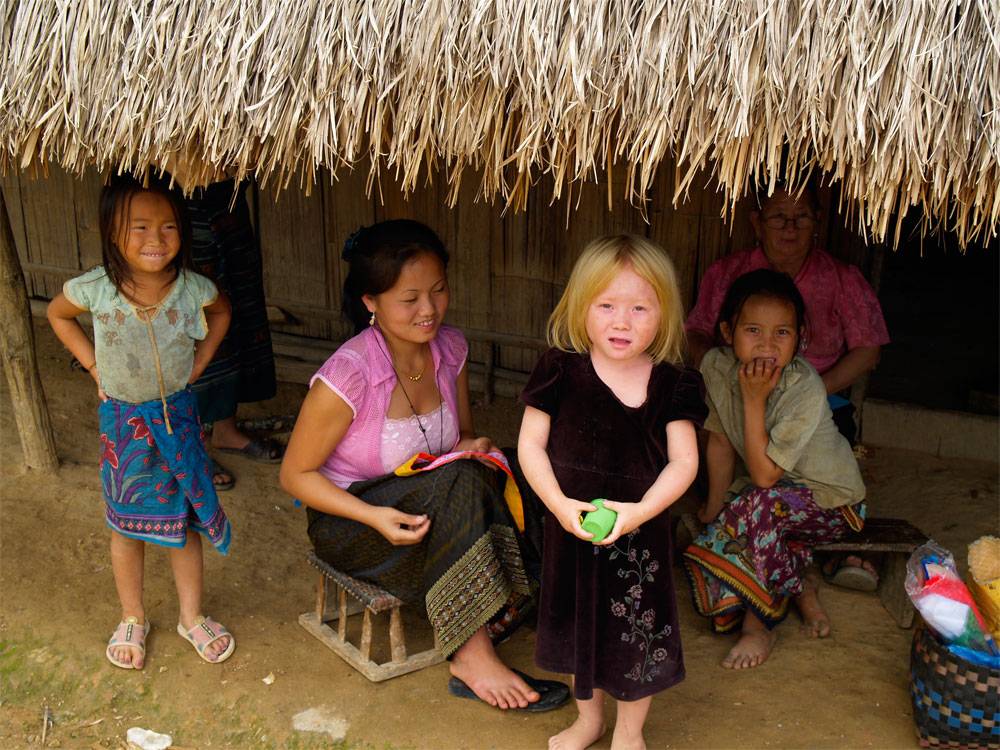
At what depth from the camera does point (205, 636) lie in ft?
10.1

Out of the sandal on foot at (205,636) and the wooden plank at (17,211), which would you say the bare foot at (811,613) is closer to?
the sandal on foot at (205,636)

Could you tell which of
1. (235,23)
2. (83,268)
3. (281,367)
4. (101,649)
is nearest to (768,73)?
(235,23)

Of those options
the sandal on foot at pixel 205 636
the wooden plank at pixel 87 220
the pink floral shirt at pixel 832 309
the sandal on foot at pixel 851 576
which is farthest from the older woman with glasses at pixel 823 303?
the wooden plank at pixel 87 220

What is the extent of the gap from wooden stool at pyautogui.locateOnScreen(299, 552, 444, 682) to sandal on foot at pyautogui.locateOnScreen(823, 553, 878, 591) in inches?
61.4

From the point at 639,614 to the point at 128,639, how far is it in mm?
1744

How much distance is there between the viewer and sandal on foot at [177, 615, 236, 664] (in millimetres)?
3041

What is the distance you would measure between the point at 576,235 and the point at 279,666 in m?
2.54

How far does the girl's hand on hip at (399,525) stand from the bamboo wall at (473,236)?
2.01 metres

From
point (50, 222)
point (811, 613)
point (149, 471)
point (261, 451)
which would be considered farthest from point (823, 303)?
point (50, 222)

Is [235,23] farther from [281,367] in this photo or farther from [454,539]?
[281,367]

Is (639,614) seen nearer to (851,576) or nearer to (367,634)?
(367,634)

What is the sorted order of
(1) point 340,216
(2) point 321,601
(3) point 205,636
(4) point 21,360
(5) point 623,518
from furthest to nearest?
(1) point 340,216, (4) point 21,360, (2) point 321,601, (3) point 205,636, (5) point 623,518

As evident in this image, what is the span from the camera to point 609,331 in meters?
2.30

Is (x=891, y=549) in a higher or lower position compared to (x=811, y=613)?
higher
